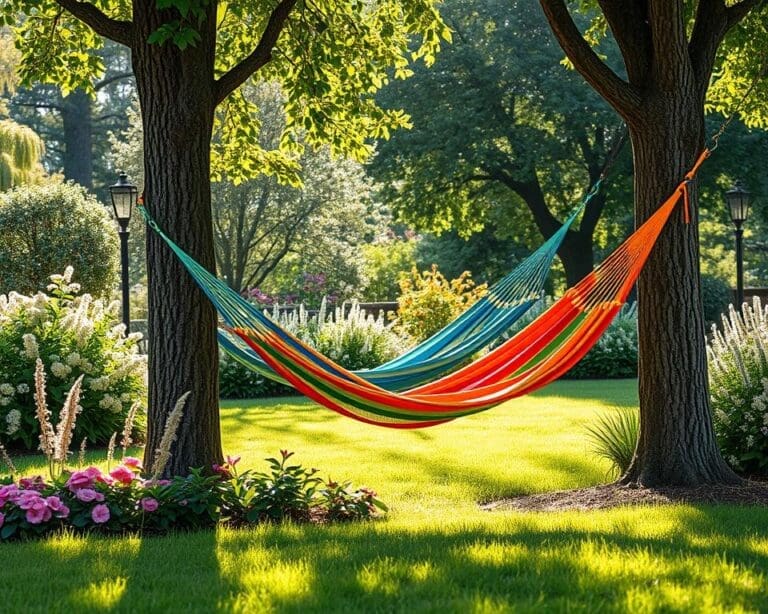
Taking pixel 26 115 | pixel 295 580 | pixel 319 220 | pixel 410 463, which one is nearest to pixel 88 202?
pixel 319 220

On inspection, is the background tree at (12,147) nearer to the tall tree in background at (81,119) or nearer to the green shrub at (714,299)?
the tall tree in background at (81,119)

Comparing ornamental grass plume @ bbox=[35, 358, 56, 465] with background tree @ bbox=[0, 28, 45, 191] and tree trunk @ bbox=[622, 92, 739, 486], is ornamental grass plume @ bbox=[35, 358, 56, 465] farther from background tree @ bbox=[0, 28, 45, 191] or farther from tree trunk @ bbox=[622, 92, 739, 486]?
background tree @ bbox=[0, 28, 45, 191]

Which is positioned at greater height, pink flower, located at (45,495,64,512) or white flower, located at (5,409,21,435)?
white flower, located at (5,409,21,435)

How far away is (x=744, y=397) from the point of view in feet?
18.9

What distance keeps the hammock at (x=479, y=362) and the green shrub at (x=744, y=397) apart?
1.12 meters

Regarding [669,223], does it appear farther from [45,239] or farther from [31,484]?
[45,239]

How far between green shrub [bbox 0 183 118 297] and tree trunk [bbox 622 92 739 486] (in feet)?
33.7

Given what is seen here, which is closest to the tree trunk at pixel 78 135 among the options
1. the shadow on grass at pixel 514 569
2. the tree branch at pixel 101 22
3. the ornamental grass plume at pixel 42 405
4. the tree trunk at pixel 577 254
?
the tree trunk at pixel 577 254

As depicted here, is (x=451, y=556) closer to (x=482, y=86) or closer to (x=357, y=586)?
(x=357, y=586)

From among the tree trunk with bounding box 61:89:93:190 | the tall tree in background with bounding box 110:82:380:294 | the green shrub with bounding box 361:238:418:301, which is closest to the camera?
the tall tree in background with bounding box 110:82:380:294

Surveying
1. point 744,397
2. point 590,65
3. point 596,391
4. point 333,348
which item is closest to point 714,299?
point 596,391

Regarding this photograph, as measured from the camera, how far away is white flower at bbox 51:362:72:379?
7.37 meters

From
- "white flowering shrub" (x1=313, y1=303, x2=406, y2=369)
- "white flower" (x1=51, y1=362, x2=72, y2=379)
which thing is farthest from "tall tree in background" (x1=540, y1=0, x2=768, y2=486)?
"white flowering shrub" (x1=313, y1=303, x2=406, y2=369)

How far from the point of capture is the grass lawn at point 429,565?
9.72 feet
